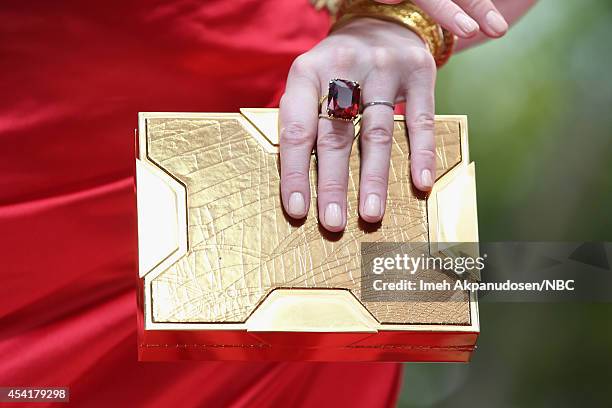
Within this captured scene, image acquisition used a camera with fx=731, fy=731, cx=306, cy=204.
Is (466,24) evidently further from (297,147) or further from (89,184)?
(89,184)

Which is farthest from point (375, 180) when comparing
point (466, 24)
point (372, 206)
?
point (466, 24)

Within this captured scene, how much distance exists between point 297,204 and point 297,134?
52mm

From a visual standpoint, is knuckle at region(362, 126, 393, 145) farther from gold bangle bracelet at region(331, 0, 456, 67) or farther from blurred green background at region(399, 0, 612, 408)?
blurred green background at region(399, 0, 612, 408)

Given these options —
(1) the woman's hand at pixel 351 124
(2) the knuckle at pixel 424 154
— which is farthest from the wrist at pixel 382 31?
(2) the knuckle at pixel 424 154

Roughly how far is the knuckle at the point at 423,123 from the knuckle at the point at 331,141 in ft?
0.20

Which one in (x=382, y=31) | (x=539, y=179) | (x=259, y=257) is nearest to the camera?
(x=259, y=257)

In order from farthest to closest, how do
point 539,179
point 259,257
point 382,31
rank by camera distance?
point 539,179 < point 382,31 < point 259,257

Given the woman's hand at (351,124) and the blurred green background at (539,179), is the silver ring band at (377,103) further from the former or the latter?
the blurred green background at (539,179)

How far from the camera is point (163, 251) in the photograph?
0.51 m

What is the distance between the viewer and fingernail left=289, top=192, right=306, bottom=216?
52 centimetres

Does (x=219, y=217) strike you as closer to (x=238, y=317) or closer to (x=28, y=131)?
(x=238, y=317)

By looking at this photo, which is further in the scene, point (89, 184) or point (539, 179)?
point (539, 179)

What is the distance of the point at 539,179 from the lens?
0.84m

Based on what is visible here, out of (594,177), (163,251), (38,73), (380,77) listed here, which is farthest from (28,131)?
(594,177)
